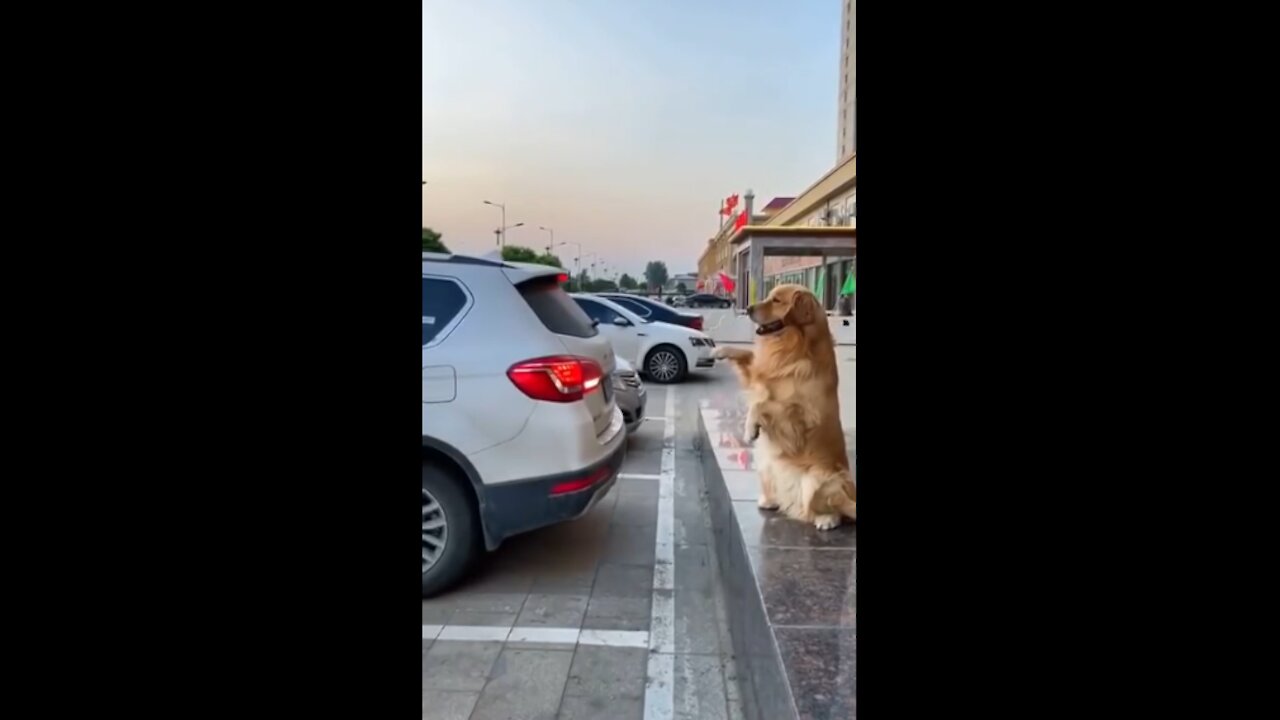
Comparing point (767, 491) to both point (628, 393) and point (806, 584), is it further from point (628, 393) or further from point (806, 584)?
point (628, 393)

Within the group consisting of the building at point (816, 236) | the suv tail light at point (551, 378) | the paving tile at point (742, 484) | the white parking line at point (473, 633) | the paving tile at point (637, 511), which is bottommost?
the white parking line at point (473, 633)

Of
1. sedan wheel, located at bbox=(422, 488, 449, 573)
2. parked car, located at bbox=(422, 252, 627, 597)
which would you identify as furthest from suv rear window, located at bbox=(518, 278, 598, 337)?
sedan wheel, located at bbox=(422, 488, 449, 573)

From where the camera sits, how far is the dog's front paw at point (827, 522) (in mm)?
3129

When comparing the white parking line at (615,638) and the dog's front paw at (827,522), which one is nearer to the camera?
the white parking line at (615,638)

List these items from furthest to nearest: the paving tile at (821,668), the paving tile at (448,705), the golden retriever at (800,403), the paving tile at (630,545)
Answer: the paving tile at (630,545), the golden retriever at (800,403), the paving tile at (448,705), the paving tile at (821,668)

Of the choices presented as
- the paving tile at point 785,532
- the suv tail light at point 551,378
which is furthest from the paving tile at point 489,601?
the paving tile at point 785,532

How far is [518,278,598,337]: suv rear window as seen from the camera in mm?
3576

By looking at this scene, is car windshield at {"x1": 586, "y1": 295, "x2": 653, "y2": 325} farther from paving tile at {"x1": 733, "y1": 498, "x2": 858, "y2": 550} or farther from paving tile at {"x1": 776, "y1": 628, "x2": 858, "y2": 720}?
paving tile at {"x1": 776, "y1": 628, "x2": 858, "y2": 720}

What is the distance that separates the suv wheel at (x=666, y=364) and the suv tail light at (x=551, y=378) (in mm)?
7320

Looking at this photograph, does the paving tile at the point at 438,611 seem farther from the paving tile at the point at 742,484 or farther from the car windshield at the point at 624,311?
the car windshield at the point at 624,311

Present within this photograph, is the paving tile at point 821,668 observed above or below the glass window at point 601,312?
below
